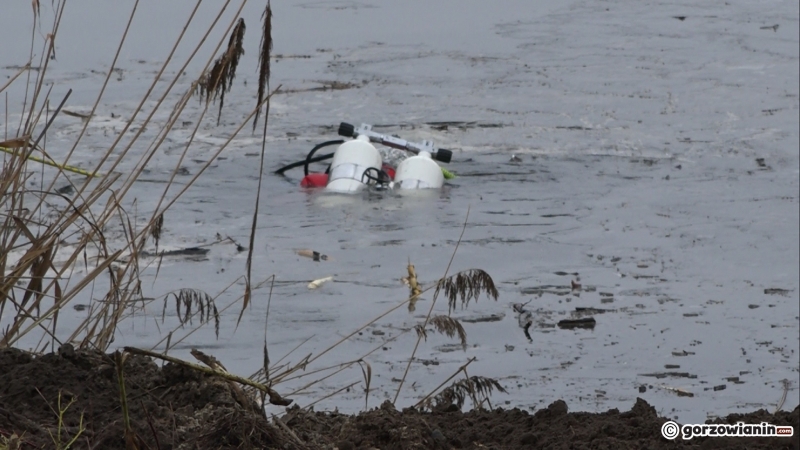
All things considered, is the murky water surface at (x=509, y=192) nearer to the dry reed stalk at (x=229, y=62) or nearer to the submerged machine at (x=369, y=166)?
the submerged machine at (x=369, y=166)

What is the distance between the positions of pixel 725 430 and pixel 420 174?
16.7ft

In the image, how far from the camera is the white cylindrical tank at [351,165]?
315 inches

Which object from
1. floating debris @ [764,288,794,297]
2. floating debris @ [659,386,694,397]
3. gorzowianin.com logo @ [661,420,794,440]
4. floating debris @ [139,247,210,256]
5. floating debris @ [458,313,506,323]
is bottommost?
floating debris @ [764,288,794,297]

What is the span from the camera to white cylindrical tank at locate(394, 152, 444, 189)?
26.3ft

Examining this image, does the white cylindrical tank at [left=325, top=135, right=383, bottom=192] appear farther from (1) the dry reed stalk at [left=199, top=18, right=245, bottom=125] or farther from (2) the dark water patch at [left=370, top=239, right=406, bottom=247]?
(1) the dry reed stalk at [left=199, top=18, right=245, bottom=125]

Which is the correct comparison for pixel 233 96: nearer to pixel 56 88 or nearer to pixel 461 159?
pixel 56 88

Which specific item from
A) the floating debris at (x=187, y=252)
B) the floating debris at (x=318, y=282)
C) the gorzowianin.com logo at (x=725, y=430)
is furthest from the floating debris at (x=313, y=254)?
the gorzowianin.com logo at (x=725, y=430)

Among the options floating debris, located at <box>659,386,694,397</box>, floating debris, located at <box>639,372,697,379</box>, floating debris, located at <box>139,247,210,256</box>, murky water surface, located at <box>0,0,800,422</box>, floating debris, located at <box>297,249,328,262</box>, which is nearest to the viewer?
floating debris, located at <box>659,386,694,397</box>

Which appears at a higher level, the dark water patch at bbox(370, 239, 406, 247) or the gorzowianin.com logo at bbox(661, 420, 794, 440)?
the gorzowianin.com logo at bbox(661, 420, 794, 440)

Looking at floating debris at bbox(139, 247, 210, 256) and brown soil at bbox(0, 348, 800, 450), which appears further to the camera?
floating debris at bbox(139, 247, 210, 256)

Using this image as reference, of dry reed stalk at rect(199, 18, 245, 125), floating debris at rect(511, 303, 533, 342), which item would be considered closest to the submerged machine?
floating debris at rect(511, 303, 533, 342)

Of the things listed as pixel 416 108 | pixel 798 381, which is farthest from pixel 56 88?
pixel 798 381

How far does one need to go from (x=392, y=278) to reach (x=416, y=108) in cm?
385

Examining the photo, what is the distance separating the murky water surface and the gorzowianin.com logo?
139 cm
